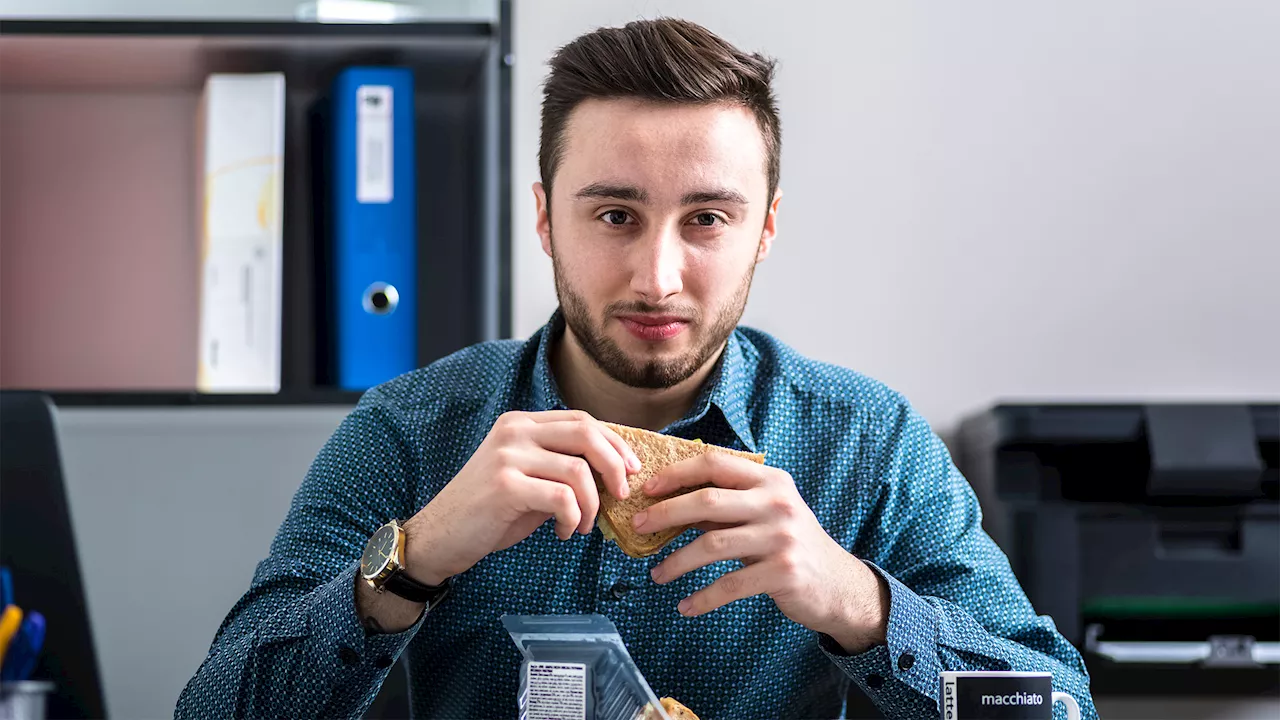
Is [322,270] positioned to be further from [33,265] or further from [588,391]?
[588,391]

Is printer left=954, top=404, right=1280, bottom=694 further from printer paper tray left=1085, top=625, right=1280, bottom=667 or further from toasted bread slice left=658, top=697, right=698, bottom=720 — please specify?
toasted bread slice left=658, top=697, right=698, bottom=720

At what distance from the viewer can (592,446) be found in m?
0.86

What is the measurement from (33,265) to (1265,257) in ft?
6.01

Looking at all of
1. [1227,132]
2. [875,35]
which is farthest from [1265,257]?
[875,35]

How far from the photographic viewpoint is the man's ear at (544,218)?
4.15 ft

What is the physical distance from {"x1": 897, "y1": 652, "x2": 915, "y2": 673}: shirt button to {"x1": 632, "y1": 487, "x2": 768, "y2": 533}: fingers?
0.70 feet

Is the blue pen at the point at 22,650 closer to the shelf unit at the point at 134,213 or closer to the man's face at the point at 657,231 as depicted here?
the man's face at the point at 657,231

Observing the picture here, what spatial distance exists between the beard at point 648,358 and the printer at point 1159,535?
53cm

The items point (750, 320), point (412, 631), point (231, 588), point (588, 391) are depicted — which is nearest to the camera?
A: point (412, 631)

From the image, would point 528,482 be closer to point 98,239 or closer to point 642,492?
point 642,492

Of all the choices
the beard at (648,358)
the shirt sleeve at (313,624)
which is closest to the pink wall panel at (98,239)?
the shirt sleeve at (313,624)

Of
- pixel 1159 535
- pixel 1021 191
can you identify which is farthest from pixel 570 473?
pixel 1021 191

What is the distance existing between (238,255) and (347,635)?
82cm

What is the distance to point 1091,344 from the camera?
5.76 ft
